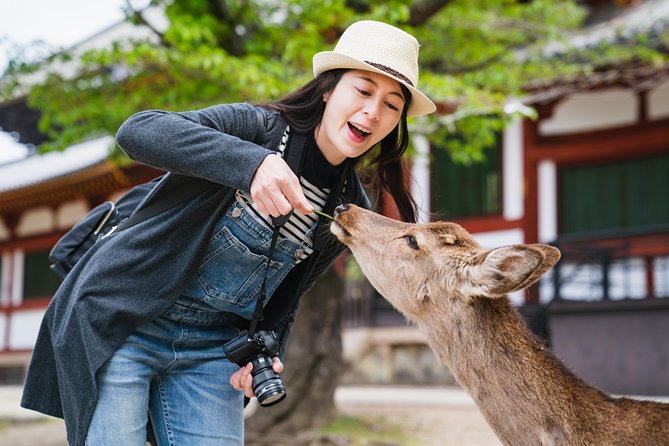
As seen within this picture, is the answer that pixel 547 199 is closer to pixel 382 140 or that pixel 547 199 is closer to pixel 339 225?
pixel 382 140

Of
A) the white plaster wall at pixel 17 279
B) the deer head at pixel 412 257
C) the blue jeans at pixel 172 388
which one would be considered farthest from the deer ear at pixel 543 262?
the white plaster wall at pixel 17 279

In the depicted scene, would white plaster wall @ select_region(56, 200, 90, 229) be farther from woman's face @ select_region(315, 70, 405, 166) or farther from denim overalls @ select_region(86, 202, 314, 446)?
woman's face @ select_region(315, 70, 405, 166)

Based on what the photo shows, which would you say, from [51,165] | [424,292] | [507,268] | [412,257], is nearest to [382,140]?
[412,257]

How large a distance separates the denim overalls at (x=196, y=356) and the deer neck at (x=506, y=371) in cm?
62

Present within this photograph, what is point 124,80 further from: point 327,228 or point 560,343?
point 560,343

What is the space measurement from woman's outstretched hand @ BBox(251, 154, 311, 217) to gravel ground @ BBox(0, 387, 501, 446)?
569cm

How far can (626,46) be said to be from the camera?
880 centimetres

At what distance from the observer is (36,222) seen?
16.4 metres

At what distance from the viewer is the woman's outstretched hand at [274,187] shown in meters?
2.17

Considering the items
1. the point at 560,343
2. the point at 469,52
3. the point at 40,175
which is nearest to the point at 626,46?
the point at 469,52

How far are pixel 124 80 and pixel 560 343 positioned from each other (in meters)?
5.72

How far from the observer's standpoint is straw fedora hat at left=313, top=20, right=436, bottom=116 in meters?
2.54

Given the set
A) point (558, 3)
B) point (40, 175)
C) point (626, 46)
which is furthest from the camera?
point (40, 175)

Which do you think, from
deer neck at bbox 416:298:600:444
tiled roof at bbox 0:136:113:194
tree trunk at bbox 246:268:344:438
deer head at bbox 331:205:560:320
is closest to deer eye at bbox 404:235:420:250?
deer head at bbox 331:205:560:320
